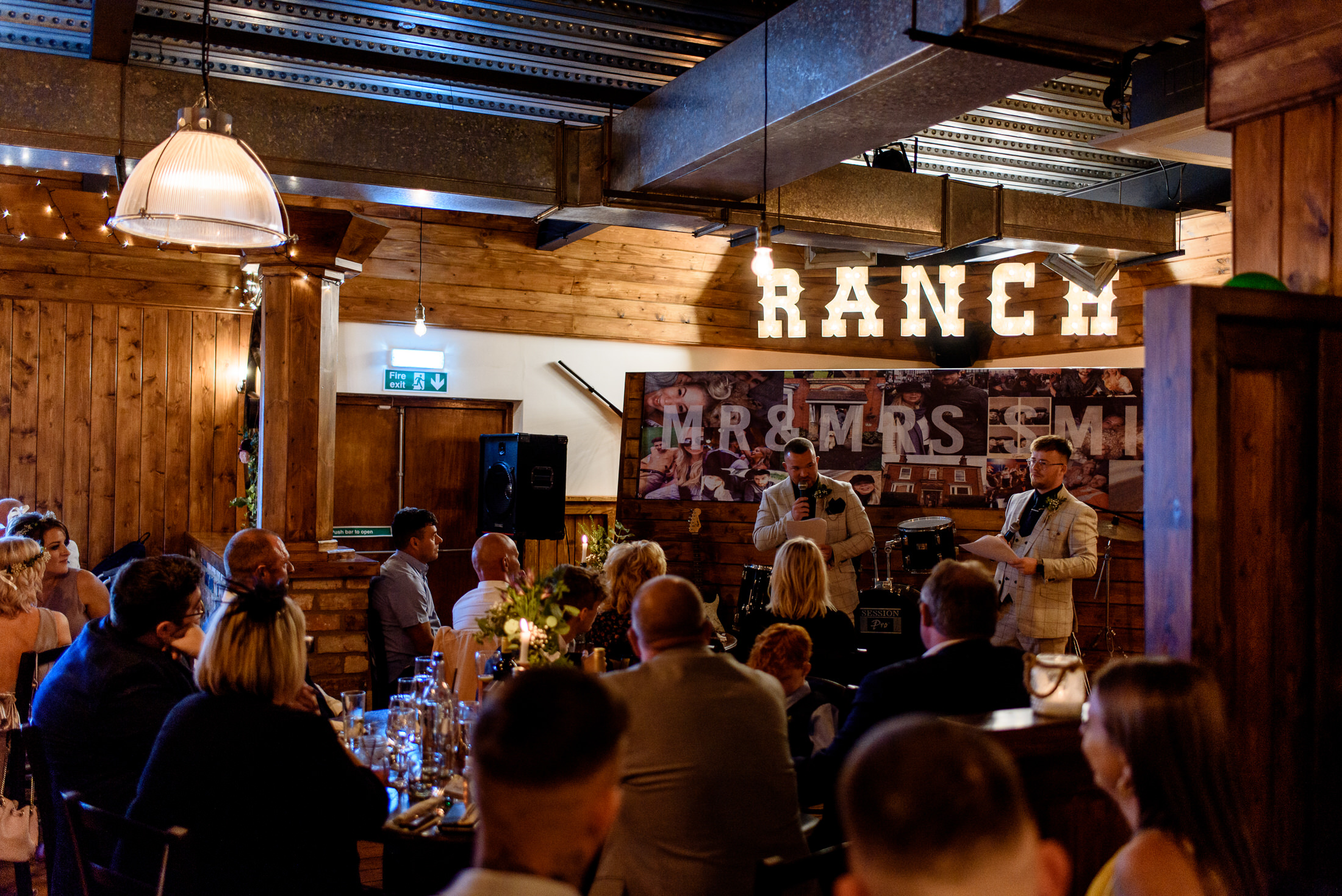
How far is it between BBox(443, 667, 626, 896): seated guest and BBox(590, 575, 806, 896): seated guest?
3.23ft

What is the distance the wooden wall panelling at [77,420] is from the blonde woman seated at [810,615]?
5980 mm

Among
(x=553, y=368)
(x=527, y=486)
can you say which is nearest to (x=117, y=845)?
(x=527, y=486)

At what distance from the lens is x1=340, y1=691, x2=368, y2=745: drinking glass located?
306 cm

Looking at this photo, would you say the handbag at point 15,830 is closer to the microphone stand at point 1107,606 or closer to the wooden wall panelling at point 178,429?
the wooden wall panelling at point 178,429

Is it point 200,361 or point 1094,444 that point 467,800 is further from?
point 200,361

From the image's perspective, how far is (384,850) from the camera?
3.36m

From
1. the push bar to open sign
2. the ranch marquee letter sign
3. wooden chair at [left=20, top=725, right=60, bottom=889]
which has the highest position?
the ranch marquee letter sign

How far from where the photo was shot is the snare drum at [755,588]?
6293mm

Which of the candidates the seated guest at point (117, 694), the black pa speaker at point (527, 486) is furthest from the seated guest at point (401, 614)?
the black pa speaker at point (527, 486)

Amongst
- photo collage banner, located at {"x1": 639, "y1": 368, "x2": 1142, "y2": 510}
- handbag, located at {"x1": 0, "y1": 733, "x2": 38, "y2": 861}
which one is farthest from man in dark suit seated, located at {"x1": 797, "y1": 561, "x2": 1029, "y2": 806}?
photo collage banner, located at {"x1": 639, "y1": 368, "x2": 1142, "y2": 510}

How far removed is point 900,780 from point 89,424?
325 inches

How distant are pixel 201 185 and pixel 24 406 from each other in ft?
19.5

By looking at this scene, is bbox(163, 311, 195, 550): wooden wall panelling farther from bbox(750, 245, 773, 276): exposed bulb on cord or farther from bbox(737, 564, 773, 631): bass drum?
bbox(750, 245, 773, 276): exposed bulb on cord

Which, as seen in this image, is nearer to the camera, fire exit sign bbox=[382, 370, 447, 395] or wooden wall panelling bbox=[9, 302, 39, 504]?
wooden wall panelling bbox=[9, 302, 39, 504]
